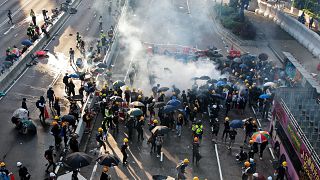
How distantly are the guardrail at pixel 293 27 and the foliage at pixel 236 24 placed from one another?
3546 mm

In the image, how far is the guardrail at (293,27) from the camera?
129 ft

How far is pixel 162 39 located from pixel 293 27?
1377cm

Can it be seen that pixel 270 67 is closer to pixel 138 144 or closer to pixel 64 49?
pixel 138 144

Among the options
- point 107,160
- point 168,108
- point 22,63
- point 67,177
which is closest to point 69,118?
point 67,177

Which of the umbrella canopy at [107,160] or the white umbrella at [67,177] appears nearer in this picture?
the umbrella canopy at [107,160]

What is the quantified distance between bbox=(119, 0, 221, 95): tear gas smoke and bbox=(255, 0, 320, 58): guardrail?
280 inches

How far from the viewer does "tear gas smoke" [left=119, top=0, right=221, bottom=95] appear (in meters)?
31.7

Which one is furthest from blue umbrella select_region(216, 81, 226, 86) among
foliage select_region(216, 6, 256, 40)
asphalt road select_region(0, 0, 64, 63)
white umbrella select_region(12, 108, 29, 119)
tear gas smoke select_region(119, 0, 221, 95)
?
asphalt road select_region(0, 0, 64, 63)

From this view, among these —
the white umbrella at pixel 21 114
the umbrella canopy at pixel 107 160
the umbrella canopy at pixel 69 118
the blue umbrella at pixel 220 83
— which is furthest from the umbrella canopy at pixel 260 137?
the white umbrella at pixel 21 114

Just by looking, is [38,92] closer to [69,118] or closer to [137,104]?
[69,118]

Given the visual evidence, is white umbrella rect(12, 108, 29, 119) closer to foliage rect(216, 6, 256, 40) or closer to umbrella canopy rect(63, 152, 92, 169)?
umbrella canopy rect(63, 152, 92, 169)

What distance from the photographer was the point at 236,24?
150 ft

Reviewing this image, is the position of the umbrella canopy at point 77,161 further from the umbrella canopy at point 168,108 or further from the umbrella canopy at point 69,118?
the umbrella canopy at point 168,108

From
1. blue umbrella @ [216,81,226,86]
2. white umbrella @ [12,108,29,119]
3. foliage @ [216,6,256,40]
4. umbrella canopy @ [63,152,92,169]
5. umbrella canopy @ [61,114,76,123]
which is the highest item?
umbrella canopy @ [63,152,92,169]
